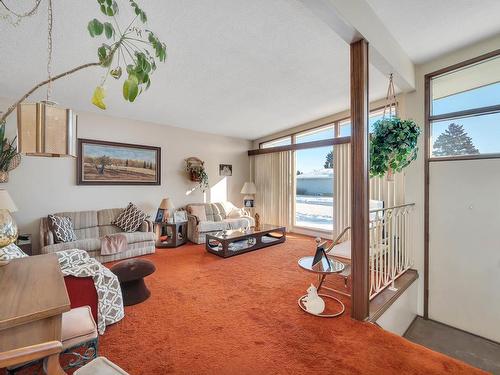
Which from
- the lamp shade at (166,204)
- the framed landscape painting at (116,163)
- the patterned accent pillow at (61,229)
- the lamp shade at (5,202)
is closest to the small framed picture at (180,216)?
the lamp shade at (166,204)

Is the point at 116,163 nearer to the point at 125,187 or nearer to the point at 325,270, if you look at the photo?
the point at 125,187

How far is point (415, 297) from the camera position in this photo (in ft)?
10.9

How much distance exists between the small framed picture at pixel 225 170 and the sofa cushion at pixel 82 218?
9.99 feet

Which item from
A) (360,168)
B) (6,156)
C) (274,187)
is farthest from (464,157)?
(6,156)

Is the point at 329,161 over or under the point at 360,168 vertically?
over

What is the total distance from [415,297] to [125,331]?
3654mm

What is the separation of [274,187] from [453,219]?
3968mm

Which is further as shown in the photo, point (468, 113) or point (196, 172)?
point (196, 172)

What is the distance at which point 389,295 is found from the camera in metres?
2.69

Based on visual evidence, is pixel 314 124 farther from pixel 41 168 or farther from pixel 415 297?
pixel 41 168

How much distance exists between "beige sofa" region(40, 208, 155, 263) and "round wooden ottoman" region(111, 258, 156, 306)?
1.47 metres

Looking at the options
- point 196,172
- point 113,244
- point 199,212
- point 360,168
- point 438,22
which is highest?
point 438,22

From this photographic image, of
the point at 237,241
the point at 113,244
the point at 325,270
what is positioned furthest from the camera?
the point at 237,241

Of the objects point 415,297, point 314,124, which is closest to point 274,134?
point 314,124
